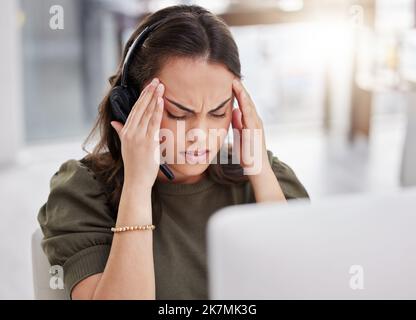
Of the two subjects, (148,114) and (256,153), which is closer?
(148,114)

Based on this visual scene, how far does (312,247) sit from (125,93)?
443 mm

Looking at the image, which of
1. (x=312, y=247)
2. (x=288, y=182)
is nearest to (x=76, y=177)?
(x=288, y=182)

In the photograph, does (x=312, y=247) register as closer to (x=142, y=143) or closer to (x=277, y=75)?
(x=142, y=143)

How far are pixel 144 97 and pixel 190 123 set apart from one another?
69mm

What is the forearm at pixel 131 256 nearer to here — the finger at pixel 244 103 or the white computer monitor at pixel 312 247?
the finger at pixel 244 103

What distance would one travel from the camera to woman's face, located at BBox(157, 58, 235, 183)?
32.1 inches

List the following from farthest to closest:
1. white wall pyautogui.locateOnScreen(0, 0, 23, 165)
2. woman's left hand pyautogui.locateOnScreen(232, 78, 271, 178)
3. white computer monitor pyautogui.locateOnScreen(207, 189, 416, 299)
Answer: white wall pyautogui.locateOnScreen(0, 0, 23, 165), woman's left hand pyautogui.locateOnScreen(232, 78, 271, 178), white computer monitor pyautogui.locateOnScreen(207, 189, 416, 299)

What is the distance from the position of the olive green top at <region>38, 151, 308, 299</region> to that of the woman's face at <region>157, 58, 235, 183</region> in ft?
0.32

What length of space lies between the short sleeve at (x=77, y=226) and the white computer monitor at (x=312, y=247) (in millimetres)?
369

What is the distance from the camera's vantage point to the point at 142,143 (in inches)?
30.5

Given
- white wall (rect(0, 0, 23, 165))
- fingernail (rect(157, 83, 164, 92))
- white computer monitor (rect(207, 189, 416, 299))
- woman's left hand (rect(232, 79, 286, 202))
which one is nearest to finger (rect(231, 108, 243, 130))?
woman's left hand (rect(232, 79, 286, 202))

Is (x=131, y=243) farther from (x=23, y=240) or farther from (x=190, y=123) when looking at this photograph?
(x=23, y=240)

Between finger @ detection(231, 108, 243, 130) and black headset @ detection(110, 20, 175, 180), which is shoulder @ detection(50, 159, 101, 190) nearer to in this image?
black headset @ detection(110, 20, 175, 180)

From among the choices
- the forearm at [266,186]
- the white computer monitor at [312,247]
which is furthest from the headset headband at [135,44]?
the white computer monitor at [312,247]
